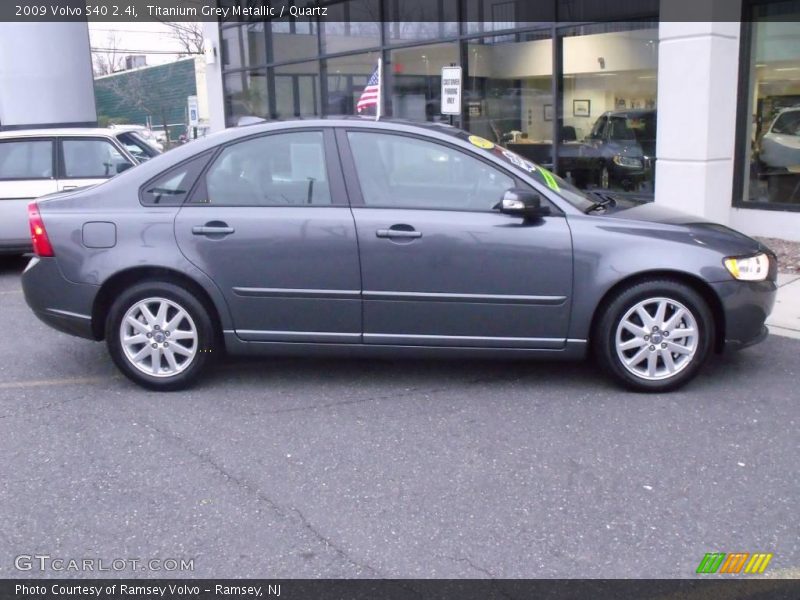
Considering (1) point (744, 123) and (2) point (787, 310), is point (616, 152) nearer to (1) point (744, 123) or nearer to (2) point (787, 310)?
(1) point (744, 123)

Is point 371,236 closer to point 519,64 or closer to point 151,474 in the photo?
point 151,474

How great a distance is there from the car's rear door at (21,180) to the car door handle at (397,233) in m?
5.61

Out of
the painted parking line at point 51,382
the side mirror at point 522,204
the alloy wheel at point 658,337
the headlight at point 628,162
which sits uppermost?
the side mirror at point 522,204

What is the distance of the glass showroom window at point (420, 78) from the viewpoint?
13602 millimetres

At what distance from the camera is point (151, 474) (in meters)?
4.22

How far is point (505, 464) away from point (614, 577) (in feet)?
3.51

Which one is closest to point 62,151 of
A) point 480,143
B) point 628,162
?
point 480,143

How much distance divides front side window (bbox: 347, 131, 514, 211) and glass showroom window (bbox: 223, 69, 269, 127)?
12.9 m

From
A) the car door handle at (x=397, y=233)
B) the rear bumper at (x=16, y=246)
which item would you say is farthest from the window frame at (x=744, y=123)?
the rear bumper at (x=16, y=246)

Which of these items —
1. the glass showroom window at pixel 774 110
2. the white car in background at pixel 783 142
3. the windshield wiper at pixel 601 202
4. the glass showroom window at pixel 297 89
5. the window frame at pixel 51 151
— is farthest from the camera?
the glass showroom window at pixel 297 89

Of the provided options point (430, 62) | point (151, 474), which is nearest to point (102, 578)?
point (151, 474)

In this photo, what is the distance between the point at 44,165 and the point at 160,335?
506 centimetres

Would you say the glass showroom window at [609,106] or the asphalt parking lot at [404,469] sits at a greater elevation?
the glass showroom window at [609,106]
